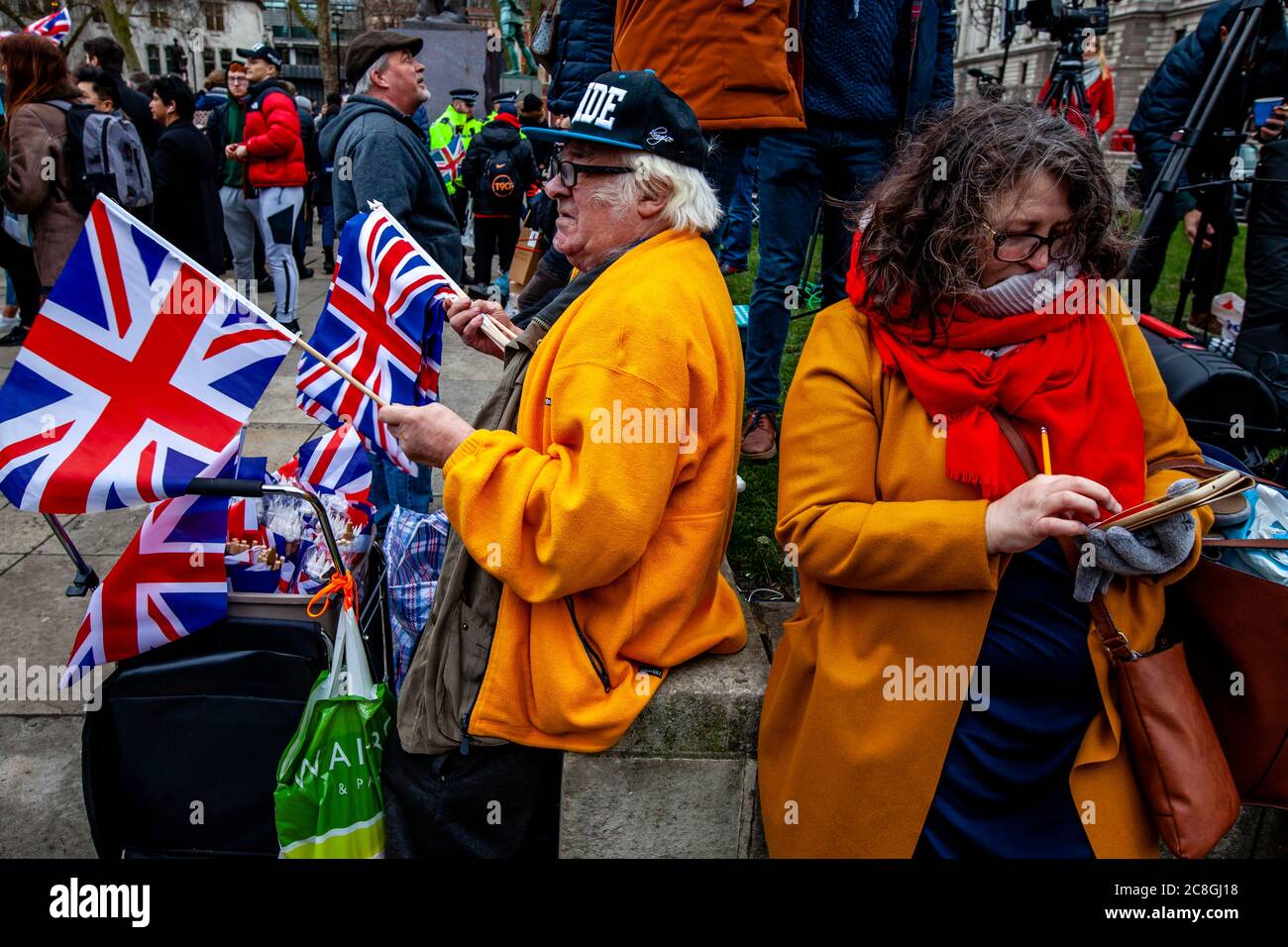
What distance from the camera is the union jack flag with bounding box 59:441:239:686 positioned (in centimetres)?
231

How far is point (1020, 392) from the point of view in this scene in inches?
73.9

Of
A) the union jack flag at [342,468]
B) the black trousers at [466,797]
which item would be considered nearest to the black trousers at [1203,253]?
the union jack flag at [342,468]

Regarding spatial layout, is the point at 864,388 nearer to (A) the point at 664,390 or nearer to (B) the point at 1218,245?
(A) the point at 664,390

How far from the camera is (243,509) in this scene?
262 centimetres

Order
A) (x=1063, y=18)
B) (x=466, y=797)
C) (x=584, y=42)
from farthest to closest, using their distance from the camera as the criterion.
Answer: (x=1063, y=18) < (x=584, y=42) < (x=466, y=797)

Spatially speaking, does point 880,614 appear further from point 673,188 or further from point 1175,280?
point 1175,280

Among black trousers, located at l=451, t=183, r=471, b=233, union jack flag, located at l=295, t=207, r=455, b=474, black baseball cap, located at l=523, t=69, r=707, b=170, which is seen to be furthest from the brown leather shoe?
black trousers, located at l=451, t=183, r=471, b=233

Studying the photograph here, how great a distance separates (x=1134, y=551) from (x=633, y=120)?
1.32m

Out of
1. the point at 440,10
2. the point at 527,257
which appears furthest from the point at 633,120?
the point at 440,10

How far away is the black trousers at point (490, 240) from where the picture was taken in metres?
9.35

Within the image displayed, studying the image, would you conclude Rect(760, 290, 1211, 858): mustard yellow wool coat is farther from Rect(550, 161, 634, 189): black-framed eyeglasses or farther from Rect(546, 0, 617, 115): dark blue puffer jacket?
Rect(546, 0, 617, 115): dark blue puffer jacket

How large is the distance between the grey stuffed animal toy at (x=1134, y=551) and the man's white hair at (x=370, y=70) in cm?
372

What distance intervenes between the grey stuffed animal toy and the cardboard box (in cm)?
633

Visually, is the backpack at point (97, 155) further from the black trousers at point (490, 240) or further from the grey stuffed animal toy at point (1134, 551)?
the grey stuffed animal toy at point (1134, 551)
